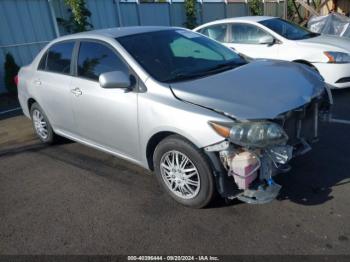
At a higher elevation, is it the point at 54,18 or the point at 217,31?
the point at 54,18

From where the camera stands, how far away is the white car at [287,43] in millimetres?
6105

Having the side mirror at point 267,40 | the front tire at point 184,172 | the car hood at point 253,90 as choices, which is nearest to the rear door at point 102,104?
the front tire at point 184,172

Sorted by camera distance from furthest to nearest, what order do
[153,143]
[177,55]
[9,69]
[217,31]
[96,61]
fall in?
1. [9,69]
2. [217,31]
3. [96,61]
4. [177,55]
5. [153,143]

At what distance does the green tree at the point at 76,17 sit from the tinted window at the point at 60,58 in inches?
291

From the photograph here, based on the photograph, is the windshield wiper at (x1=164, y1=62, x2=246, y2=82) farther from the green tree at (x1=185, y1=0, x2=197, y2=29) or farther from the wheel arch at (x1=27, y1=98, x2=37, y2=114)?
the green tree at (x1=185, y1=0, x2=197, y2=29)

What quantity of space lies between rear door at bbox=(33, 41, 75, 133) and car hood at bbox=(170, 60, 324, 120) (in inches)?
71.5

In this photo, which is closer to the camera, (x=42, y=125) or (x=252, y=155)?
(x=252, y=155)

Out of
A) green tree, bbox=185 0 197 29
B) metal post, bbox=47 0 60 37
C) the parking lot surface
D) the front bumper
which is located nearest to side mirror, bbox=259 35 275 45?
the front bumper

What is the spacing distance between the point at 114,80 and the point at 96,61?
816 millimetres

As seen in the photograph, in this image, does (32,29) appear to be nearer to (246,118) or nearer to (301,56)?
(301,56)

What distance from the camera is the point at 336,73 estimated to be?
6051 millimetres

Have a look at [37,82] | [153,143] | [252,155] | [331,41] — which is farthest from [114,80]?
[331,41]

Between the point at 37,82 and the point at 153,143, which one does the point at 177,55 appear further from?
the point at 37,82

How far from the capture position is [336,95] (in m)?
6.45
